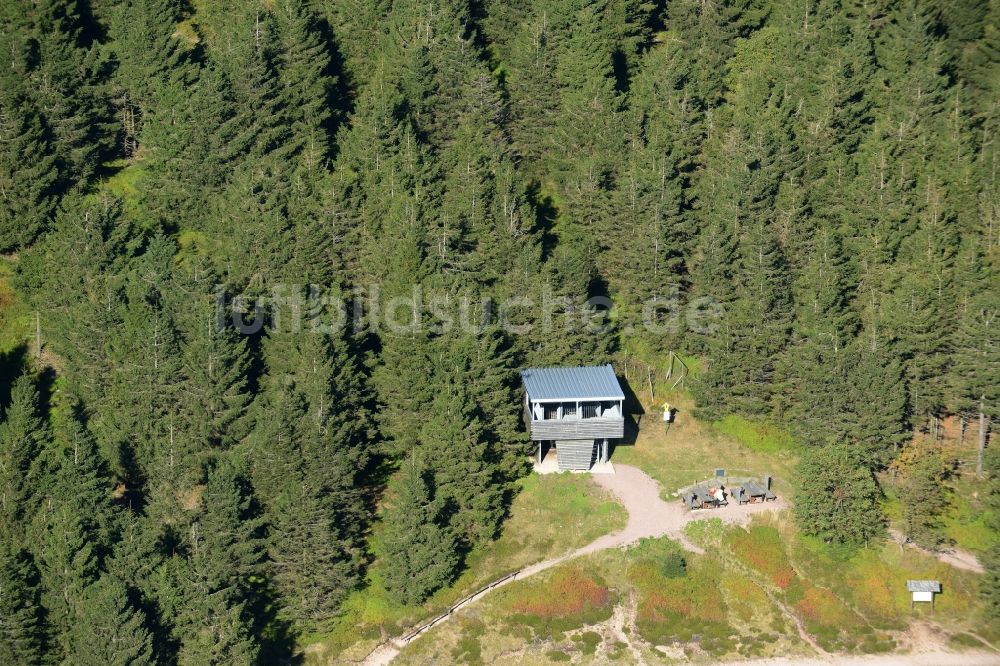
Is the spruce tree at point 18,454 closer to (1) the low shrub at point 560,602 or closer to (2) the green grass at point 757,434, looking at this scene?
(1) the low shrub at point 560,602

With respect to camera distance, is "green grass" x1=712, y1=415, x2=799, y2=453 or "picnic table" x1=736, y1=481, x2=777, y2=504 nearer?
"picnic table" x1=736, y1=481, x2=777, y2=504

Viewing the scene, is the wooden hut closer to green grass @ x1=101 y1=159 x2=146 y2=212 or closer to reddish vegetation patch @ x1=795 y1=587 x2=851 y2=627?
reddish vegetation patch @ x1=795 y1=587 x2=851 y2=627

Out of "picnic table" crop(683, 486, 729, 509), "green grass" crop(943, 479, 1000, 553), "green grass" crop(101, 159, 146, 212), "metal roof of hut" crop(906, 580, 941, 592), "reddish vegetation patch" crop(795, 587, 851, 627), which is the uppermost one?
"green grass" crop(101, 159, 146, 212)

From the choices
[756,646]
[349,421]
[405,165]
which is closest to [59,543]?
[349,421]

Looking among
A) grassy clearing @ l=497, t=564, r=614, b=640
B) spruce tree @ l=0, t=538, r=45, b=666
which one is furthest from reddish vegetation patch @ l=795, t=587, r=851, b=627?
spruce tree @ l=0, t=538, r=45, b=666

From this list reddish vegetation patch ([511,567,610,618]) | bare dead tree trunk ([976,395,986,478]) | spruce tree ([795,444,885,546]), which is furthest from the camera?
bare dead tree trunk ([976,395,986,478])

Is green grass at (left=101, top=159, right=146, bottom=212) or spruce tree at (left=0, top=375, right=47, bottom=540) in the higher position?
green grass at (left=101, top=159, right=146, bottom=212)

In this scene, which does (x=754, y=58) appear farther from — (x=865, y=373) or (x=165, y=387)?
(x=165, y=387)
